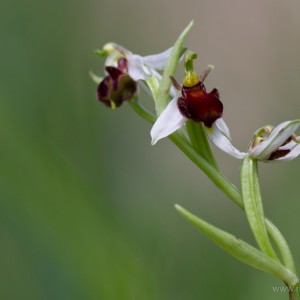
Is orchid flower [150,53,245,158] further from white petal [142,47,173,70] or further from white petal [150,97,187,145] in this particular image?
white petal [142,47,173,70]

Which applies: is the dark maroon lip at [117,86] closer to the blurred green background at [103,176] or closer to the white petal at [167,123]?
the white petal at [167,123]

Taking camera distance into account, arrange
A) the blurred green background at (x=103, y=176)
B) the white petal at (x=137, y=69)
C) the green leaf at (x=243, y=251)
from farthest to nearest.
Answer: the blurred green background at (x=103, y=176) → the white petal at (x=137, y=69) → the green leaf at (x=243, y=251)

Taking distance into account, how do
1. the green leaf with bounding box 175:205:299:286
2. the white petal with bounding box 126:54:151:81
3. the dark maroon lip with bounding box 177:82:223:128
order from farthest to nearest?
the white petal with bounding box 126:54:151:81 < the dark maroon lip with bounding box 177:82:223:128 < the green leaf with bounding box 175:205:299:286

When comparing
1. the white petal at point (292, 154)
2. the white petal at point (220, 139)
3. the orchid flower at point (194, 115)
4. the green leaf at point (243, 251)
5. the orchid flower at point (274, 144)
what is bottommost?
the green leaf at point (243, 251)

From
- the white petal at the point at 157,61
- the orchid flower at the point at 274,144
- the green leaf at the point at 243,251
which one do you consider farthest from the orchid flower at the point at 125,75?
the green leaf at the point at 243,251

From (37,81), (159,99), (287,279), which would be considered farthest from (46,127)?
(287,279)

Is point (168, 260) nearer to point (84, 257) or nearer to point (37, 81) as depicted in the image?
point (84, 257)

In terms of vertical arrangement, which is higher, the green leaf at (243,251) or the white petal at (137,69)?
the white petal at (137,69)

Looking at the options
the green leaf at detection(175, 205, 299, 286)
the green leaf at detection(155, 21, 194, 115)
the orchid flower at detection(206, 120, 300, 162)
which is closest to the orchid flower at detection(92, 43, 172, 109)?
the green leaf at detection(155, 21, 194, 115)
